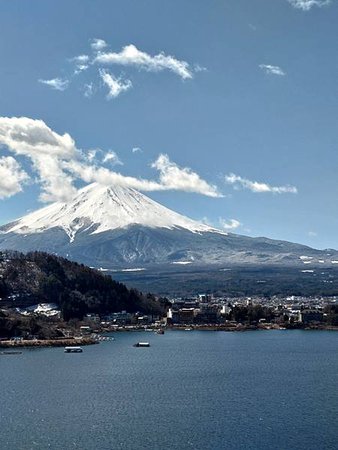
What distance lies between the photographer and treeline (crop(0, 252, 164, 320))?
82750mm

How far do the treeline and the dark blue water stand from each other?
25.5 m

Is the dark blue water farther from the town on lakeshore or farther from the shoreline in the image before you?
the town on lakeshore

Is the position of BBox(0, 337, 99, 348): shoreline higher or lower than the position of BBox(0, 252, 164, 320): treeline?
lower

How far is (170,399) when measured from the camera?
34688mm

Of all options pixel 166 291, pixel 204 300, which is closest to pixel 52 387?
pixel 204 300

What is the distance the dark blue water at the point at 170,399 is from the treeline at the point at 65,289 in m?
25.5

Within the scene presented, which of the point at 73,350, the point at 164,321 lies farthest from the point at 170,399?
the point at 164,321

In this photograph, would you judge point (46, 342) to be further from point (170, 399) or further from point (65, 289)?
point (170, 399)

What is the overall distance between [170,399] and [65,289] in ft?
174

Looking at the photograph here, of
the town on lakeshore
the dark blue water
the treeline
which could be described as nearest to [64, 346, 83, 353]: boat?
the dark blue water

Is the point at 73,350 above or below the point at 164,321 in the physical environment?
below

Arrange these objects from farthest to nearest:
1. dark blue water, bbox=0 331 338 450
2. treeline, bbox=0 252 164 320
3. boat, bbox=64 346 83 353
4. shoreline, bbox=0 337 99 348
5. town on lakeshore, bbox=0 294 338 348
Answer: treeline, bbox=0 252 164 320, town on lakeshore, bbox=0 294 338 348, shoreline, bbox=0 337 99 348, boat, bbox=64 346 83 353, dark blue water, bbox=0 331 338 450

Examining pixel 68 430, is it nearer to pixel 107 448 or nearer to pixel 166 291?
pixel 107 448

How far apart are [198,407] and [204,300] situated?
79.1 meters
